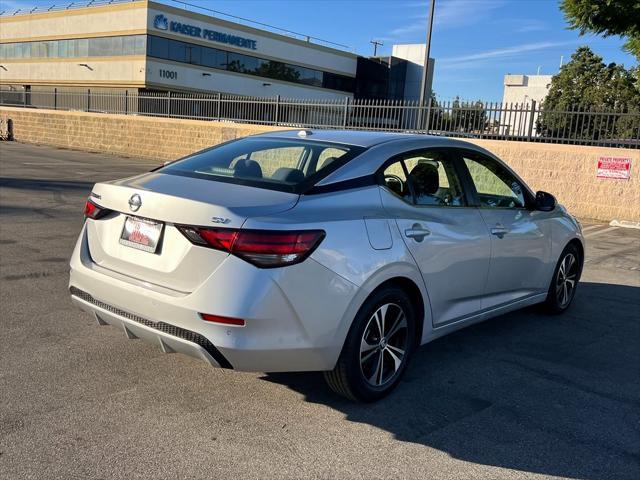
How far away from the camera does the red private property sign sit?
41.2 feet

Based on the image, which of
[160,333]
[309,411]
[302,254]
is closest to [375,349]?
[309,411]

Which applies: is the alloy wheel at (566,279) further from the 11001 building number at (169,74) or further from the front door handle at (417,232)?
the 11001 building number at (169,74)

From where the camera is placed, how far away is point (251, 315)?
121 inches

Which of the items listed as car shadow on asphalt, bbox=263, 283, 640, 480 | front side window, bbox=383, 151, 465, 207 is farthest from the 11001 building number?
front side window, bbox=383, 151, 465, 207

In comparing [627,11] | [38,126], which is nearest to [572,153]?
[627,11]

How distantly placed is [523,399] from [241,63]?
52192mm

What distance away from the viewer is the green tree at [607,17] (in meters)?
14.0

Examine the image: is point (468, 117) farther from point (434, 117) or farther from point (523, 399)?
point (523, 399)

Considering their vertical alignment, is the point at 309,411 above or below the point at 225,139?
below

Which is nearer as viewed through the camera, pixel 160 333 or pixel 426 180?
pixel 160 333

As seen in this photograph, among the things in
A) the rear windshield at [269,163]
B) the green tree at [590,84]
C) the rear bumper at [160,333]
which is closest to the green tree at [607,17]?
the rear windshield at [269,163]

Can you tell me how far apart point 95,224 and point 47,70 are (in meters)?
56.5

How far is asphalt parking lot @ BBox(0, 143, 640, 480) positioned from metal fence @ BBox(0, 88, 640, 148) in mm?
8414

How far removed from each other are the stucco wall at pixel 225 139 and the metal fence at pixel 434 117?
1.03 feet
